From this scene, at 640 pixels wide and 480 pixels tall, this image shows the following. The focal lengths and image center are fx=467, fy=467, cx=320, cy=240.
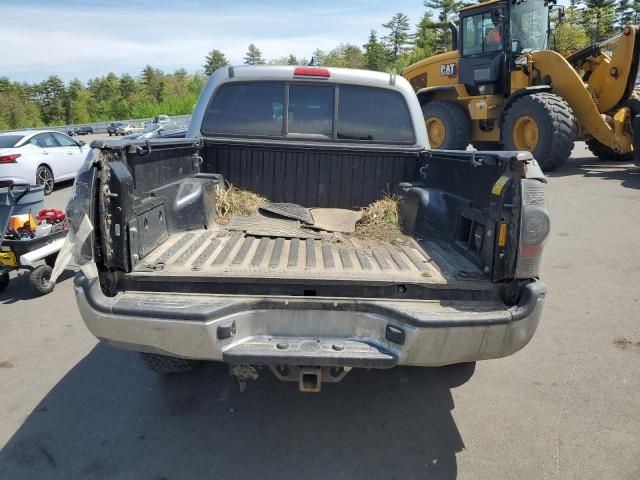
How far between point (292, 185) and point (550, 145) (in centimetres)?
796

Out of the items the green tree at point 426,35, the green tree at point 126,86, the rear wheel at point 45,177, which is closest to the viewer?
the rear wheel at point 45,177

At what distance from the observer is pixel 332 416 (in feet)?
10.0

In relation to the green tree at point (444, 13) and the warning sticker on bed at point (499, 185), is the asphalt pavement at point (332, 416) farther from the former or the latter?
the green tree at point (444, 13)

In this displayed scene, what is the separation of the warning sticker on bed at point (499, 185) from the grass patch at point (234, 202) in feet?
7.29

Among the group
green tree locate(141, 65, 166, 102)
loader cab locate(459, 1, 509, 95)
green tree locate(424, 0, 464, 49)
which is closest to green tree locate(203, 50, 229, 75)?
green tree locate(141, 65, 166, 102)

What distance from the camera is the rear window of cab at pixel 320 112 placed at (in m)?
4.26

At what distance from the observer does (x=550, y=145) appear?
10.1 metres

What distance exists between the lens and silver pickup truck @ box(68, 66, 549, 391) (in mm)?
2314

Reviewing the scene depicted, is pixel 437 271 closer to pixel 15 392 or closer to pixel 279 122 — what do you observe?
pixel 279 122

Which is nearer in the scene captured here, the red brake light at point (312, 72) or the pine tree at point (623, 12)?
the red brake light at point (312, 72)

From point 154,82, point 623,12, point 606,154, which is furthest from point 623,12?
point 154,82

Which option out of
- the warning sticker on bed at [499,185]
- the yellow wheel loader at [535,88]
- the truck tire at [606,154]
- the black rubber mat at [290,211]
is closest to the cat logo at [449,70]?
the yellow wheel loader at [535,88]

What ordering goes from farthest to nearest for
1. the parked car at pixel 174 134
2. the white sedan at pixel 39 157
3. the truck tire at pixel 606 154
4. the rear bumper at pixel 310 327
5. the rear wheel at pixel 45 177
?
the truck tire at pixel 606 154 → the rear wheel at pixel 45 177 → the white sedan at pixel 39 157 → the parked car at pixel 174 134 → the rear bumper at pixel 310 327

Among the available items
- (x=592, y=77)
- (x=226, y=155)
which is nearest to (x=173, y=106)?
(x=592, y=77)
